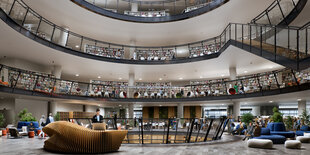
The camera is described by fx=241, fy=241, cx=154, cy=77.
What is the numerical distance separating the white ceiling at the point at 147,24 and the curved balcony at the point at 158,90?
4.21 m

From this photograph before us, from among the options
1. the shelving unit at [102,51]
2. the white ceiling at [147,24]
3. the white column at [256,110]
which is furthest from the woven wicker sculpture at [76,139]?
the white column at [256,110]

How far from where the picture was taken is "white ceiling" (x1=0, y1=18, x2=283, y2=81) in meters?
12.7

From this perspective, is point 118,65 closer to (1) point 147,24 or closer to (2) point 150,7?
(1) point 147,24

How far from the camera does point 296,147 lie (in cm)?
732

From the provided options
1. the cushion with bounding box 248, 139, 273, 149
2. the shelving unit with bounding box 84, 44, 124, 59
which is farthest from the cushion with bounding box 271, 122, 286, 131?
the shelving unit with bounding box 84, 44, 124, 59

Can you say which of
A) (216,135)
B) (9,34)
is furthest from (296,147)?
(9,34)

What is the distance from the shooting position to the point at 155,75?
21.1 meters

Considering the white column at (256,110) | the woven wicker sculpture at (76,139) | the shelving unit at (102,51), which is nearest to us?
the woven wicker sculpture at (76,139)

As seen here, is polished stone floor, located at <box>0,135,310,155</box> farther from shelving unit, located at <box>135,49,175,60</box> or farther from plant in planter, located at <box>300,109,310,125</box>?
shelving unit, located at <box>135,49,175,60</box>

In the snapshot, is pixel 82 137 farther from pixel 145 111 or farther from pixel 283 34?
pixel 145 111

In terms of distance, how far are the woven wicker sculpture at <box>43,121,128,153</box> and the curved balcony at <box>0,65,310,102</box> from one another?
20.3 feet

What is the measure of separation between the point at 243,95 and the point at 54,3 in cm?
1259

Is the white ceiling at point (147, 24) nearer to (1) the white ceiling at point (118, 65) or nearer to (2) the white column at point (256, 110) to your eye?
(1) the white ceiling at point (118, 65)

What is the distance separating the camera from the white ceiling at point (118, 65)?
12664mm
